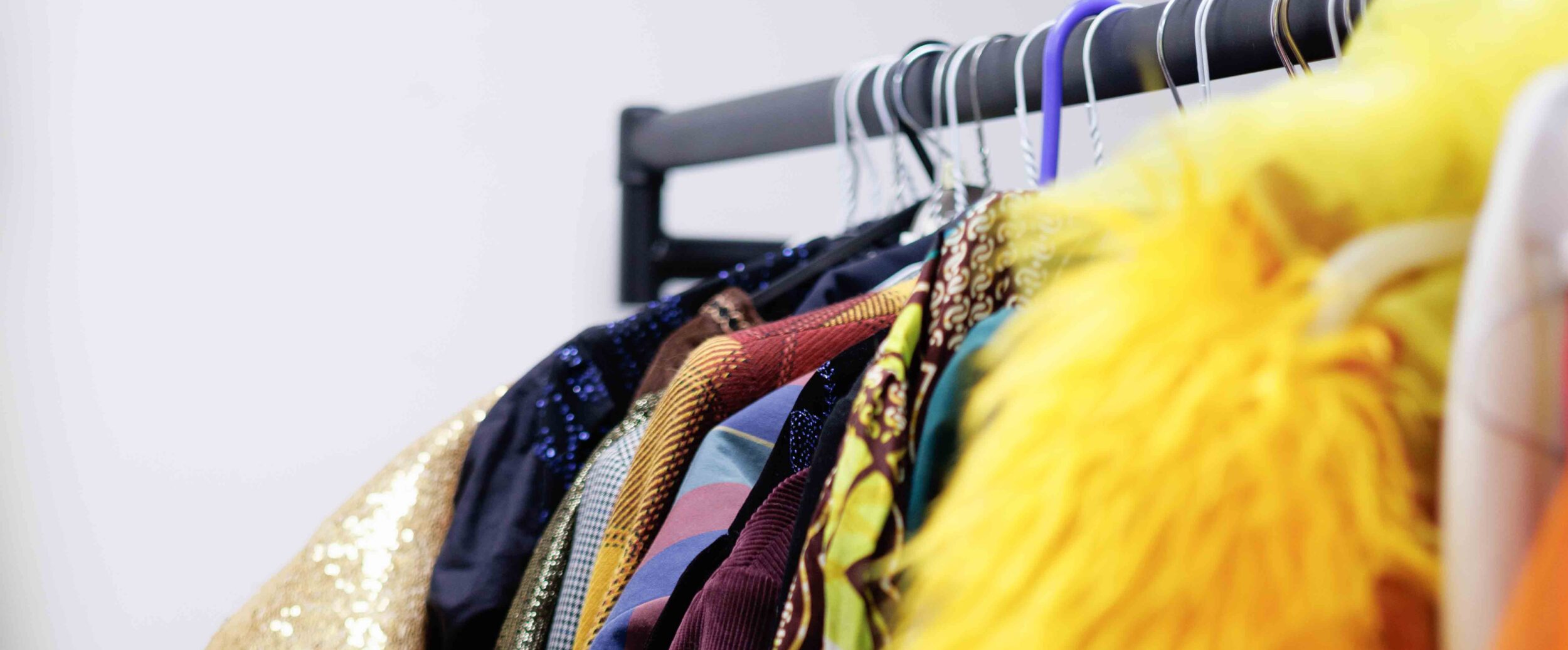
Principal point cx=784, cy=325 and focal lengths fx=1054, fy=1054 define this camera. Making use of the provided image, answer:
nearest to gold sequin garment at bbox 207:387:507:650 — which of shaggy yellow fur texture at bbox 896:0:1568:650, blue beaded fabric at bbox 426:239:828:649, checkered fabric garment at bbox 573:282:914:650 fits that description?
blue beaded fabric at bbox 426:239:828:649

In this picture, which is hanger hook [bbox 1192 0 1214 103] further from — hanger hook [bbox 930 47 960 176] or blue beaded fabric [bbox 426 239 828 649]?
blue beaded fabric [bbox 426 239 828 649]

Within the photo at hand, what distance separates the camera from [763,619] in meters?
0.30

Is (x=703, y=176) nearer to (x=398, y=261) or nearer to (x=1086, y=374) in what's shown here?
(x=398, y=261)

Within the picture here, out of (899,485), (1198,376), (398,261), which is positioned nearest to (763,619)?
(899,485)

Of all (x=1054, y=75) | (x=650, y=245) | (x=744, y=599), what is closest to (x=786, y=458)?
(x=744, y=599)

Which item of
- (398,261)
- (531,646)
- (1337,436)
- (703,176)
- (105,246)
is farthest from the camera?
(703,176)

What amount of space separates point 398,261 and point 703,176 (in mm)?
283

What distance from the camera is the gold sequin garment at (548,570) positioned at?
44 cm

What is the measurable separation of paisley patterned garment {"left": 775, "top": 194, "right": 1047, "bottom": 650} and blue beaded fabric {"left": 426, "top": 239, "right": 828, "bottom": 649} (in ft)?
0.83

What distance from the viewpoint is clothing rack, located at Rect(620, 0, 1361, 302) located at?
1.19 ft

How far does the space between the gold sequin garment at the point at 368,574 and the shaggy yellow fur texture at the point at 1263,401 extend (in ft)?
1.17

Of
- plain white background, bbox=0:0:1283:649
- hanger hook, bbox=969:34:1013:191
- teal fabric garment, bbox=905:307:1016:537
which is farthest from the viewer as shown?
plain white background, bbox=0:0:1283:649

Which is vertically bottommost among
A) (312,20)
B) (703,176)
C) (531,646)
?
(531,646)

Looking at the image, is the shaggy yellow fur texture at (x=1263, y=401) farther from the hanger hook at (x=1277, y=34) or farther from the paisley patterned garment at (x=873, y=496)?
the hanger hook at (x=1277, y=34)
